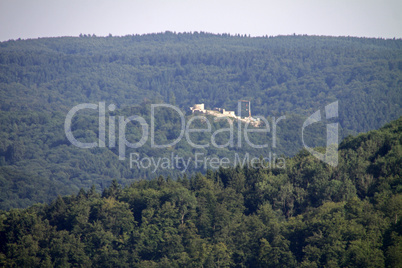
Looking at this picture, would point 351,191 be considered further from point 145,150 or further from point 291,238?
point 145,150

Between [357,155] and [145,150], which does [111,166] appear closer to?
[145,150]

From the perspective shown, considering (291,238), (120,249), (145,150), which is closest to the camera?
(291,238)

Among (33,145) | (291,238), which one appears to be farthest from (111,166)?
(291,238)

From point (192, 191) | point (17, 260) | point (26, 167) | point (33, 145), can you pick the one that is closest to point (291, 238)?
point (192, 191)

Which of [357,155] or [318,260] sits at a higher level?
[357,155]

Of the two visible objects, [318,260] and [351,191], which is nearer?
[318,260]

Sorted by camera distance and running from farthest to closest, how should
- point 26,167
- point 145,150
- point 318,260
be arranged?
point 145,150
point 26,167
point 318,260
